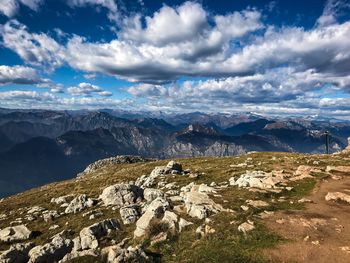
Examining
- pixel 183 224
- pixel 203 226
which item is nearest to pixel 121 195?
pixel 183 224

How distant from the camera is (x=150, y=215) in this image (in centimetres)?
3556

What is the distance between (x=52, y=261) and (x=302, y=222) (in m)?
23.6

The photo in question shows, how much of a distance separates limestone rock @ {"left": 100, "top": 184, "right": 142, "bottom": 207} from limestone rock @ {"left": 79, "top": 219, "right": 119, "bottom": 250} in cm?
953

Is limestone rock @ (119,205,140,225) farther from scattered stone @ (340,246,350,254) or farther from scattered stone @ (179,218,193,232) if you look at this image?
scattered stone @ (340,246,350,254)

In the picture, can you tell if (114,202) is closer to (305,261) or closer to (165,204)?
(165,204)

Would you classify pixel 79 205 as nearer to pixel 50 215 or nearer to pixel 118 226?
pixel 50 215

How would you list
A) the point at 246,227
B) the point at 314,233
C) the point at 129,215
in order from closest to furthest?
the point at 314,233, the point at 246,227, the point at 129,215

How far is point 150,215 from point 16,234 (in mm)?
17344

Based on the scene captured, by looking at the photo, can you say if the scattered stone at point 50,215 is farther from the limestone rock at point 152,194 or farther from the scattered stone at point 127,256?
the scattered stone at point 127,256

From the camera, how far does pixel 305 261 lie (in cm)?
2489

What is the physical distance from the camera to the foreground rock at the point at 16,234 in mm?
39188

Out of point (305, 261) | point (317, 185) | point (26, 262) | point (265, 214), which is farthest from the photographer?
point (317, 185)

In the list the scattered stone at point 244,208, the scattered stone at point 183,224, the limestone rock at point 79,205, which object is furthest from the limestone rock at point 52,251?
the scattered stone at point 244,208

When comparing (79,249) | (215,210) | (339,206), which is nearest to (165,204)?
(215,210)
